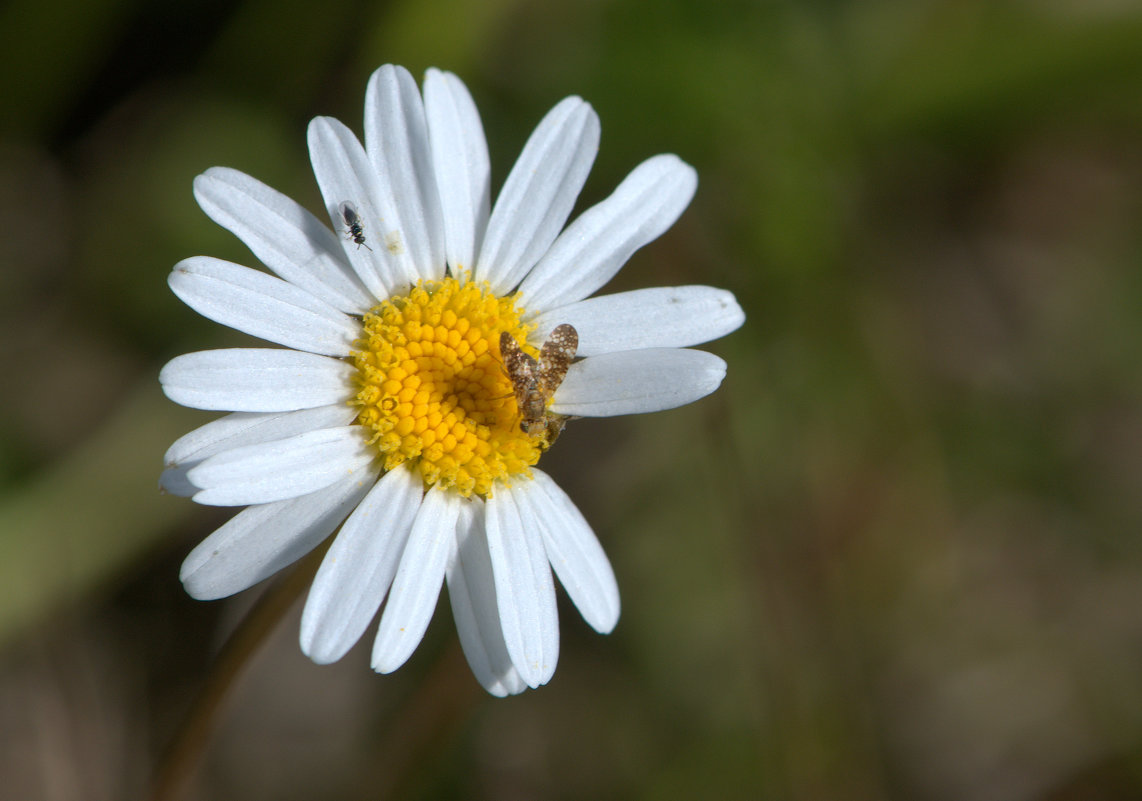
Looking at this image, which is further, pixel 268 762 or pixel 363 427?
pixel 268 762

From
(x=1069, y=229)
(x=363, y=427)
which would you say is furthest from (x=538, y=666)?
(x=1069, y=229)

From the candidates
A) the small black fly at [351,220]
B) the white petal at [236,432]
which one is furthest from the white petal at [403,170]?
the white petal at [236,432]

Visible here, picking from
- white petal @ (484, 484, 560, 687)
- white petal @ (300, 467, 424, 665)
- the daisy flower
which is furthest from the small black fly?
white petal @ (484, 484, 560, 687)

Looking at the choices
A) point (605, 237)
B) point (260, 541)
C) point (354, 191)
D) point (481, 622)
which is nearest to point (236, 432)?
point (260, 541)

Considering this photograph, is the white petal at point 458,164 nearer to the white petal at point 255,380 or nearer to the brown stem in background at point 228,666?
the white petal at point 255,380

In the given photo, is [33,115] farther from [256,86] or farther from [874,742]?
[874,742]

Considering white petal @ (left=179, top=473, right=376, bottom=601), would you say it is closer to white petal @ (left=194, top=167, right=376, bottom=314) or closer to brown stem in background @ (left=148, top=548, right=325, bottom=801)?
brown stem in background @ (left=148, top=548, right=325, bottom=801)

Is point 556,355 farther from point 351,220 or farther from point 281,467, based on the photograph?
point 281,467
